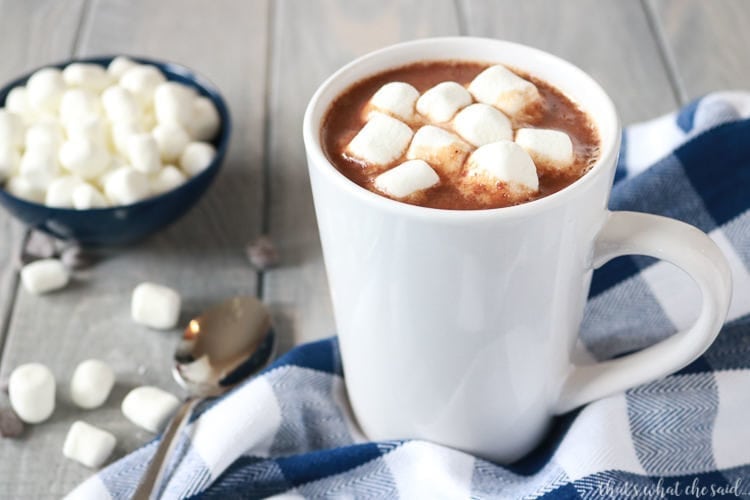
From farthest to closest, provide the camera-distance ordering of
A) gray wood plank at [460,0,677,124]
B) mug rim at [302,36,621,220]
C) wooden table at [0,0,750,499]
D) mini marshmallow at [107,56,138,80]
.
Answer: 1. gray wood plank at [460,0,677,124]
2. mini marshmallow at [107,56,138,80]
3. wooden table at [0,0,750,499]
4. mug rim at [302,36,621,220]

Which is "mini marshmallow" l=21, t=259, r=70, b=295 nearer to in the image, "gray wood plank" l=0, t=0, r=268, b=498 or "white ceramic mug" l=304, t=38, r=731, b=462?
"gray wood plank" l=0, t=0, r=268, b=498

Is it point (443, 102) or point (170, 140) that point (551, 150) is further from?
point (170, 140)

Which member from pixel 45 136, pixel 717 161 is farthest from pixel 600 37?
pixel 45 136

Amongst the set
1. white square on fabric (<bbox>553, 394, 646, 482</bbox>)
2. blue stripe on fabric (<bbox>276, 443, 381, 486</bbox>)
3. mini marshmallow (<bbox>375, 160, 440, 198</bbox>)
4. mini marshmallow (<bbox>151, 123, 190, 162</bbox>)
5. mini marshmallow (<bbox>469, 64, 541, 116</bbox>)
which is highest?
mini marshmallow (<bbox>469, 64, 541, 116</bbox>)

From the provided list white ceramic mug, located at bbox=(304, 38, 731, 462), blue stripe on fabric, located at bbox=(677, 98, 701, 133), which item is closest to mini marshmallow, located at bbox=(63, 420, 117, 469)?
white ceramic mug, located at bbox=(304, 38, 731, 462)

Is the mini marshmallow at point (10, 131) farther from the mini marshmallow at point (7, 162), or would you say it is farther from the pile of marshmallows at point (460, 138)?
the pile of marshmallows at point (460, 138)

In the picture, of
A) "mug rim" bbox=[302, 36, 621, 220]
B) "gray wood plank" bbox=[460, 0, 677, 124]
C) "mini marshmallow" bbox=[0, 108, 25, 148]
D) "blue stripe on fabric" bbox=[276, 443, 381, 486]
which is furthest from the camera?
→ "gray wood plank" bbox=[460, 0, 677, 124]

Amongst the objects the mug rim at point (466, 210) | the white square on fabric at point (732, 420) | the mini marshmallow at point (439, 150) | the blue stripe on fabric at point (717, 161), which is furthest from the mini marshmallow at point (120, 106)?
the white square on fabric at point (732, 420)
